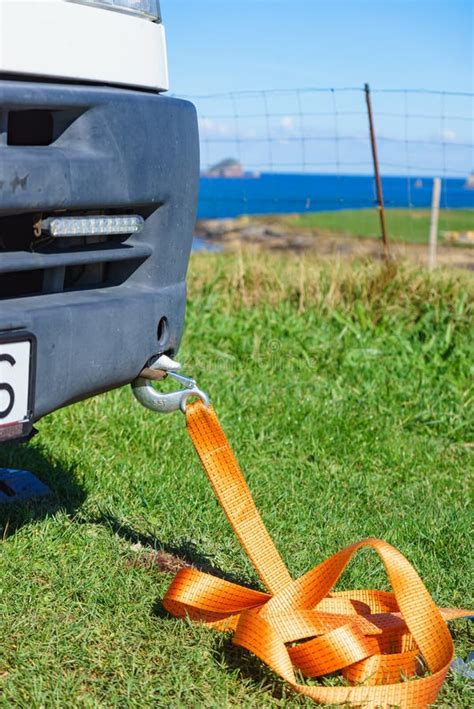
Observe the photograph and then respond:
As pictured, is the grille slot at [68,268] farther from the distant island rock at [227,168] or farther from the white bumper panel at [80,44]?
the distant island rock at [227,168]

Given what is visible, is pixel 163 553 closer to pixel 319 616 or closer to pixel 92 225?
pixel 319 616

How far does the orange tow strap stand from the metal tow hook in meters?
0.03

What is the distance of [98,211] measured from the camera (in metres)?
2.24

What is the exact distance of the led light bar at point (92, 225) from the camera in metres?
2.04

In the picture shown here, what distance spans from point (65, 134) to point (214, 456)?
2.91ft

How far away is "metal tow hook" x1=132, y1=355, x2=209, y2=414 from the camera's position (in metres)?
2.46

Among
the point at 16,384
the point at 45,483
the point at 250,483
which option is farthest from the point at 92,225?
the point at 250,483

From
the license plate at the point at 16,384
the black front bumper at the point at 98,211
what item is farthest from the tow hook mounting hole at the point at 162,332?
the license plate at the point at 16,384

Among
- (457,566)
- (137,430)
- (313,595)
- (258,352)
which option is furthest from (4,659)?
(258,352)

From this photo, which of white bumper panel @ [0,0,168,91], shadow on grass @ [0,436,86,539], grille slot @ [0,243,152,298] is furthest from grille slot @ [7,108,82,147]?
shadow on grass @ [0,436,86,539]

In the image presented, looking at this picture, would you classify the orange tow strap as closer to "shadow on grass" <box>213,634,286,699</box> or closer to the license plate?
"shadow on grass" <box>213,634,286,699</box>

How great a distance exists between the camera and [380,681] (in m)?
2.33

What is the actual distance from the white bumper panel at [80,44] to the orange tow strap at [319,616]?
85cm

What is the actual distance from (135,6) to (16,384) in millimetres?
967
